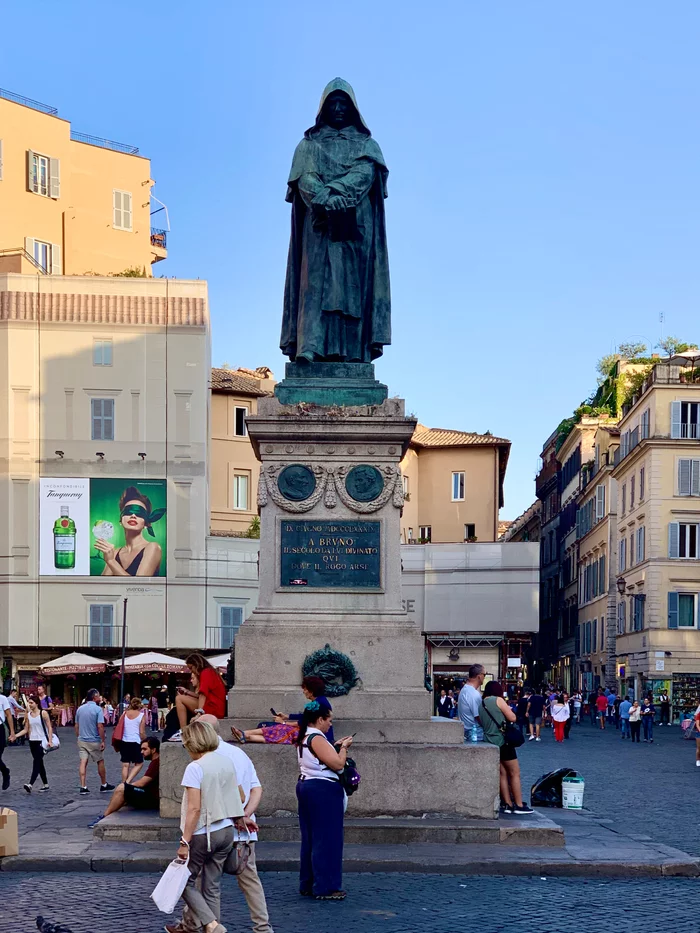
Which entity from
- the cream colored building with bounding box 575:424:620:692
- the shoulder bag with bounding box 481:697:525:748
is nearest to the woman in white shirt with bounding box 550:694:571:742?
the shoulder bag with bounding box 481:697:525:748

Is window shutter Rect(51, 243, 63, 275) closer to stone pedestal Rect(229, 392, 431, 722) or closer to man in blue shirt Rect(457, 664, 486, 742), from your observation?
man in blue shirt Rect(457, 664, 486, 742)

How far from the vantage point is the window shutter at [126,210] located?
64.8 metres

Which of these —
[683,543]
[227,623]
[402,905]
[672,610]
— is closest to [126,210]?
[227,623]

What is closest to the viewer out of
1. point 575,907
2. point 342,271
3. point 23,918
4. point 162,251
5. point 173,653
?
point 23,918

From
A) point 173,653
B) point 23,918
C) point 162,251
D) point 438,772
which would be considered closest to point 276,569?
point 438,772

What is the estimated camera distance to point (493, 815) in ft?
41.7

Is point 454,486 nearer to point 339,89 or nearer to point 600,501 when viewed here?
point 600,501

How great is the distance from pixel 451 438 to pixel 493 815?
66313 millimetres

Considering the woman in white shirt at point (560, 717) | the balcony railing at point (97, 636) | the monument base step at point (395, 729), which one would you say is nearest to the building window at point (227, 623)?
the balcony railing at point (97, 636)

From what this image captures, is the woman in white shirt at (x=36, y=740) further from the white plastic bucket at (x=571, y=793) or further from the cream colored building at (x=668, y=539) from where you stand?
the cream colored building at (x=668, y=539)

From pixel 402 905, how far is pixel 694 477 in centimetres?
5653

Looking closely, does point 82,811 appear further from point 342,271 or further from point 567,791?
point 342,271

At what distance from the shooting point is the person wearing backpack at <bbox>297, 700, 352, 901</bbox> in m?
10.2

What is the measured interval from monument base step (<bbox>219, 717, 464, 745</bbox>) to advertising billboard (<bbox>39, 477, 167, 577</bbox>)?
44.1 meters
